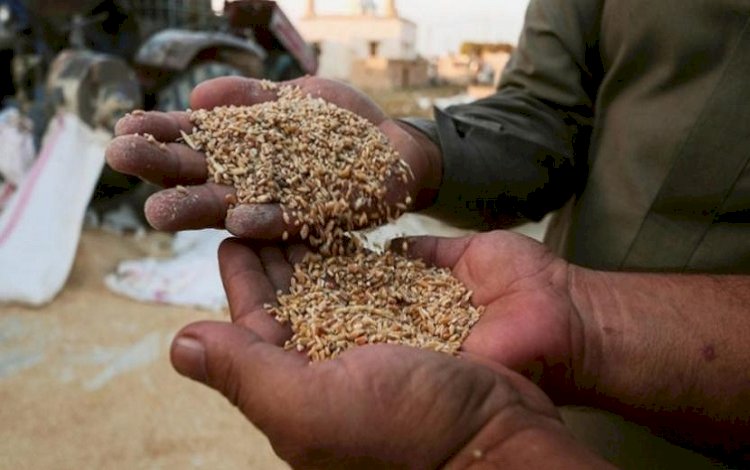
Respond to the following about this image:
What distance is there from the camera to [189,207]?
129 centimetres

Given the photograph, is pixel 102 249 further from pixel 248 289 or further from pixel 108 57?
pixel 248 289

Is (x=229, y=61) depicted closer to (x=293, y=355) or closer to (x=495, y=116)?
(x=495, y=116)

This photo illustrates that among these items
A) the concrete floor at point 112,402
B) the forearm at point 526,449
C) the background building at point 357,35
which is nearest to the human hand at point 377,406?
the forearm at point 526,449

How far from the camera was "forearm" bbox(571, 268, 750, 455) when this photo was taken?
124 cm

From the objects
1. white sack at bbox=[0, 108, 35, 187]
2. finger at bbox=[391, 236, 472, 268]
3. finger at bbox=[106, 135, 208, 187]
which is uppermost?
finger at bbox=[106, 135, 208, 187]

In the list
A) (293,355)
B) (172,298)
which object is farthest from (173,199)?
(172,298)

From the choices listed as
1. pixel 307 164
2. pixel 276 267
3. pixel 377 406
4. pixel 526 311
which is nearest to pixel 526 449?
pixel 377 406

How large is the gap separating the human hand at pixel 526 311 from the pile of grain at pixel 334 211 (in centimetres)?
4

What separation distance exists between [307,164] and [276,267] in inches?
10.0

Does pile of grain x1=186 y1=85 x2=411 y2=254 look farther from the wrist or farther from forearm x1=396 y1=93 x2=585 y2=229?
the wrist

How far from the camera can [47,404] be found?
2590 mm

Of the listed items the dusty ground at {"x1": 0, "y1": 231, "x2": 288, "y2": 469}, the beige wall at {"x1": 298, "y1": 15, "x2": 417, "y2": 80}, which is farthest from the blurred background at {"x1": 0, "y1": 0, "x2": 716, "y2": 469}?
the beige wall at {"x1": 298, "y1": 15, "x2": 417, "y2": 80}

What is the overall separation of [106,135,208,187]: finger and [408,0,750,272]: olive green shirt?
0.56 metres

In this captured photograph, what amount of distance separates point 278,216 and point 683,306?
77cm
